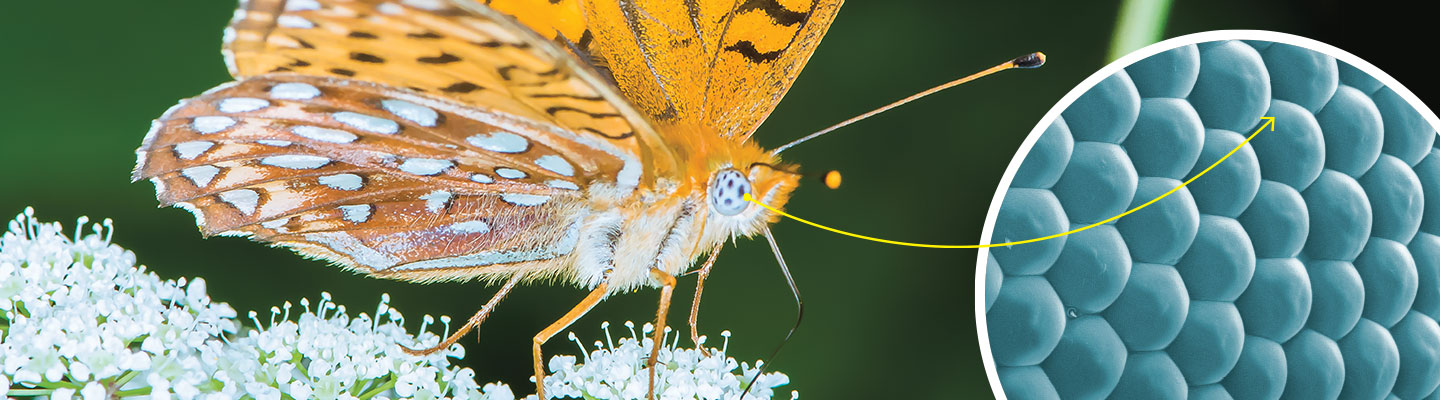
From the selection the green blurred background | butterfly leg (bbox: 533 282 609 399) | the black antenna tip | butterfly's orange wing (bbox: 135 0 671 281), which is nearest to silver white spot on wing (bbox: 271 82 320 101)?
butterfly's orange wing (bbox: 135 0 671 281)

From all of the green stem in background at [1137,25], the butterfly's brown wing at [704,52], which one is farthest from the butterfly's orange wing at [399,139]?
the green stem in background at [1137,25]

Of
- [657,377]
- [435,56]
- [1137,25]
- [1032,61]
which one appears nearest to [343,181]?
[435,56]

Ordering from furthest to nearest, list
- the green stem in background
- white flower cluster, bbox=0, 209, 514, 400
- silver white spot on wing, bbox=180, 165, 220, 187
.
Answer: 1. the green stem in background
2. silver white spot on wing, bbox=180, 165, 220, 187
3. white flower cluster, bbox=0, 209, 514, 400

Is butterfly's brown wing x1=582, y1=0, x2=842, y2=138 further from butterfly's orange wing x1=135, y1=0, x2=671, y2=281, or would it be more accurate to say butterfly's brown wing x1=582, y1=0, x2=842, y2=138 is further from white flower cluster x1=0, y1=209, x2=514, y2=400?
white flower cluster x1=0, y1=209, x2=514, y2=400

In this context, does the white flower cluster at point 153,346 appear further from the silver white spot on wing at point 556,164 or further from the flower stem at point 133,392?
the silver white spot on wing at point 556,164

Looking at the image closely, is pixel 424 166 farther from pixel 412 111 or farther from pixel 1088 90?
pixel 1088 90
